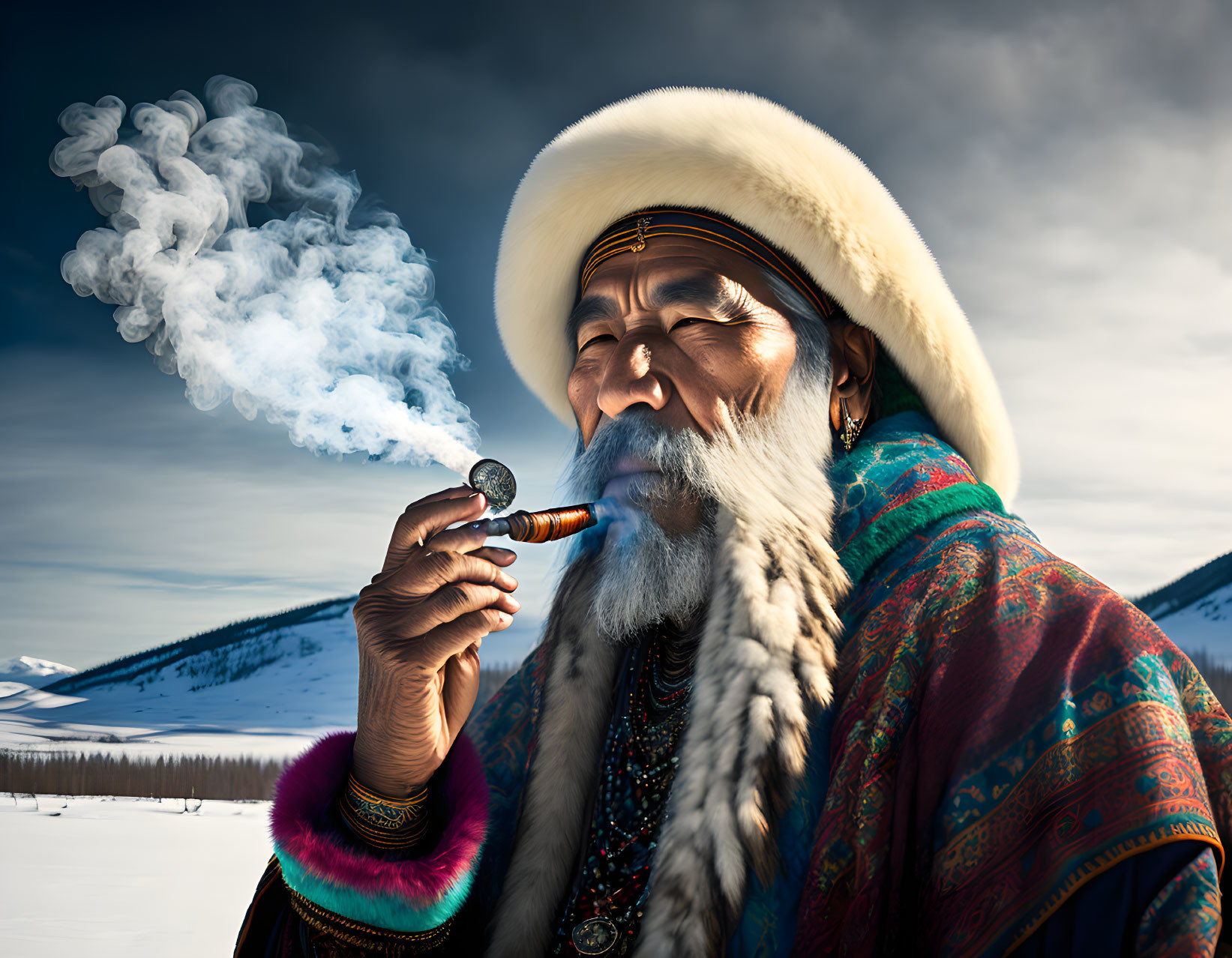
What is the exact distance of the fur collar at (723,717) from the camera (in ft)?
4.45

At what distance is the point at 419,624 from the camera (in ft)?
5.16

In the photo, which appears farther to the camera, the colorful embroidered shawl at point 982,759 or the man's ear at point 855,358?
the man's ear at point 855,358

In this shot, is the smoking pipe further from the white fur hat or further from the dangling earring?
the white fur hat

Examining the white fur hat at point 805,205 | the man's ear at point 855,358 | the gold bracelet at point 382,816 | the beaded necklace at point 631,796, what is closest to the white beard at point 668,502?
the beaded necklace at point 631,796

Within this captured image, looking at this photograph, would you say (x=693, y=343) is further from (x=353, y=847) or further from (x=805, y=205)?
(x=353, y=847)

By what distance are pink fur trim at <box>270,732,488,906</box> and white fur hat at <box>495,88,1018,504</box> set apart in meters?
1.43

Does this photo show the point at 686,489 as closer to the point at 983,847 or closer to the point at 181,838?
the point at 983,847

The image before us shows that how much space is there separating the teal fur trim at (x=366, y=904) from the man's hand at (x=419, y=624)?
20 cm

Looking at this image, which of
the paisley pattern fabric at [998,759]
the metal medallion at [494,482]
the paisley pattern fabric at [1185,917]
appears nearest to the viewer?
the paisley pattern fabric at [1185,917]

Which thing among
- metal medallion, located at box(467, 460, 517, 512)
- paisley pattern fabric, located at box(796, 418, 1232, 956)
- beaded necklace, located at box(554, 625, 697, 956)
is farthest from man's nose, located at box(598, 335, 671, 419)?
paisley pattern fabric, located at box(796, 418, 1232, 956)

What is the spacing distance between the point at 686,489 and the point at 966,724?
795 mm

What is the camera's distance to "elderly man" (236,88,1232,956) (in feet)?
3.88

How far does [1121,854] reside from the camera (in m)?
1.04

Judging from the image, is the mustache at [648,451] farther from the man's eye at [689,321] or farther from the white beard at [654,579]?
the man's eye at [689,321]
